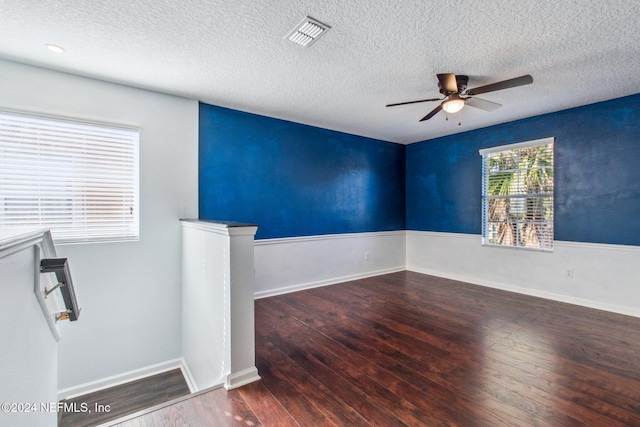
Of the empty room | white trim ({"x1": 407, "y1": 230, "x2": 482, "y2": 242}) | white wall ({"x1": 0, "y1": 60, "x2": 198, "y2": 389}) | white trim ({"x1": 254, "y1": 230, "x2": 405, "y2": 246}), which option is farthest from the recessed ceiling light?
white trim ({"x1": 407, "y1": 230, "x2": 482, "y2": 242})

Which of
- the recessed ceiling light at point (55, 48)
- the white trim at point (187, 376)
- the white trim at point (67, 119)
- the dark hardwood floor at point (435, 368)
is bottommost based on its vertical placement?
the white trim at point (187, 376)

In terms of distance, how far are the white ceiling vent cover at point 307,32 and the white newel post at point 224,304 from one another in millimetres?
1479

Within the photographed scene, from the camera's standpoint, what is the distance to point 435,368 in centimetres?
231

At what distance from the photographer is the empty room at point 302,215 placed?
191cm

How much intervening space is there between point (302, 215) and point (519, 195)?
329 centimetres

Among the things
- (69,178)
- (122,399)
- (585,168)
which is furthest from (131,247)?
(585,168)

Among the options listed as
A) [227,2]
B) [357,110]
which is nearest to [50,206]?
[227,2]

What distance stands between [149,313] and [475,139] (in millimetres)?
5253

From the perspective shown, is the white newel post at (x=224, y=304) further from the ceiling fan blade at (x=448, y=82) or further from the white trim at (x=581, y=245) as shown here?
the white trim at (x=581, y=245)

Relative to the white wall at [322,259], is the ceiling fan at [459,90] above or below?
above

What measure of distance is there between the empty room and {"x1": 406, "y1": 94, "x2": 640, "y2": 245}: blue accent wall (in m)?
0.02

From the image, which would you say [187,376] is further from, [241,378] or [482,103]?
[482,103]

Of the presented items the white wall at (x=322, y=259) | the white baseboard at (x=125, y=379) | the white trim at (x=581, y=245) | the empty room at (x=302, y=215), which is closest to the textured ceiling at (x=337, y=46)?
the empty room at (x=302, y=215)

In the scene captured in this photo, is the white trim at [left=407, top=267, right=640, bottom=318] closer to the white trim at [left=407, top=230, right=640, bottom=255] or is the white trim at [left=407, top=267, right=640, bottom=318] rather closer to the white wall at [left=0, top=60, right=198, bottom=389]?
the white trim at [left=407, top=230, right=640, bottom=255]
